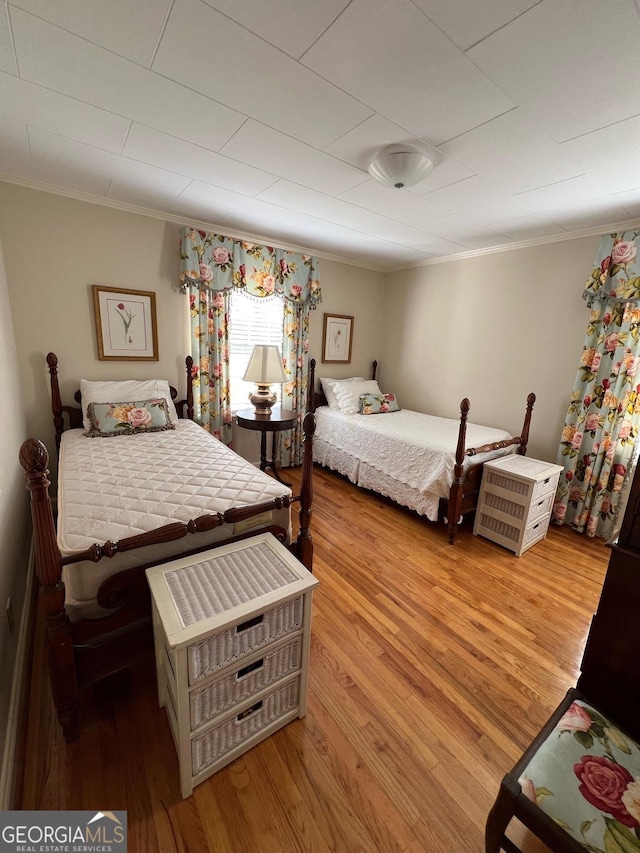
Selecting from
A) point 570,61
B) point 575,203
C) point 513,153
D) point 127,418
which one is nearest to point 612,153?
point 513,153

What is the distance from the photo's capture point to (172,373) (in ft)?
10.3

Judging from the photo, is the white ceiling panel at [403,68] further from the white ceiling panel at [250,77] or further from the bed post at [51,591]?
the bed post at [51,591]

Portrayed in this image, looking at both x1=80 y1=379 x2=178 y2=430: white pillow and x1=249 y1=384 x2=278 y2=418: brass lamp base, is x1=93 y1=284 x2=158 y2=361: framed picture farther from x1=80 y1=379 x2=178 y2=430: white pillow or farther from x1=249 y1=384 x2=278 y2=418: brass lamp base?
x1=249 y1=384 x2=278 y2=418: brass lamp base

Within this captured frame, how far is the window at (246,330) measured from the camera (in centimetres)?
345

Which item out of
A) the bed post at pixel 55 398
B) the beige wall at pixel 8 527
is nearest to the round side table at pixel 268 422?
→ the bed post at pixel 55 398

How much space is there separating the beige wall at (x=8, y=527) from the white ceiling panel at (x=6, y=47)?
111 cm

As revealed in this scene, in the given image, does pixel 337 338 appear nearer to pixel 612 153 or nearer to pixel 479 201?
pixel 479 201

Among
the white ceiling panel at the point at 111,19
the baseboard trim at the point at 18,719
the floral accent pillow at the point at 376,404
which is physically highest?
the white ceiling panel at the point at 111,19

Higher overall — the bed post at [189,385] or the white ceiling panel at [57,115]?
the white ceiling panel at [57,115]

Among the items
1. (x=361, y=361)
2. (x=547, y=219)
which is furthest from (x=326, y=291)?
(x=547, y=219)

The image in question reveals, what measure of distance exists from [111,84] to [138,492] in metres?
1.70

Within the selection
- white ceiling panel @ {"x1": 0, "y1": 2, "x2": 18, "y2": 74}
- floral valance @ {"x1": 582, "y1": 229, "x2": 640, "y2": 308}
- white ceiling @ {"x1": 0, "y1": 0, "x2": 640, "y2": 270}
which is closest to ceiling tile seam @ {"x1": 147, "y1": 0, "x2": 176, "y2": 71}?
white ceiling @ {"x1": 0, "y1": 0, "x2": 640, "y2": 270}

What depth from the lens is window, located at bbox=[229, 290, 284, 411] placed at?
345 cm

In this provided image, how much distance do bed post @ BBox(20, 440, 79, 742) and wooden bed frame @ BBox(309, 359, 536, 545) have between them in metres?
2.29
